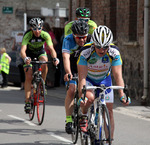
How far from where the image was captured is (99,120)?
7016mm

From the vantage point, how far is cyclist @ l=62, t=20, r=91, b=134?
8.66 m

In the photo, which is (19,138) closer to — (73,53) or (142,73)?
(73,53)

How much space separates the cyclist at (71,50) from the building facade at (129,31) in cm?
649

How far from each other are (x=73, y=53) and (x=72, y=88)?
57 centimetres

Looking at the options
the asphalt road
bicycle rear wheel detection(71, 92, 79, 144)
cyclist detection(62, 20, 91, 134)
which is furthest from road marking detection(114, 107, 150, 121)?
bicycle rear wheel detection(71, 92, 79, 144)

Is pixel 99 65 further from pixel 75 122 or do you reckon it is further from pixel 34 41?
pixel 34 41

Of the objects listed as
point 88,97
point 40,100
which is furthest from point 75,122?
point 40,100

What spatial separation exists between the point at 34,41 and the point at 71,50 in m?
2.32

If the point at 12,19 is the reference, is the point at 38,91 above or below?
below

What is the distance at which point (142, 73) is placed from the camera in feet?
54.0

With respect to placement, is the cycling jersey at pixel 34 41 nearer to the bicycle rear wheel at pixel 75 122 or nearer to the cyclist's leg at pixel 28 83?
the cyclist's leg at pixel 28 83

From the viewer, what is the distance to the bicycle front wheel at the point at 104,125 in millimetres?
6889

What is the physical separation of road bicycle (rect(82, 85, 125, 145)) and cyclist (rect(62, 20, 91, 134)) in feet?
4.24

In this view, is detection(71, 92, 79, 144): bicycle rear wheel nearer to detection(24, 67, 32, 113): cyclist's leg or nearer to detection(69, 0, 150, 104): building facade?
detection(24, 67, 32, 113): cyclist's leg
